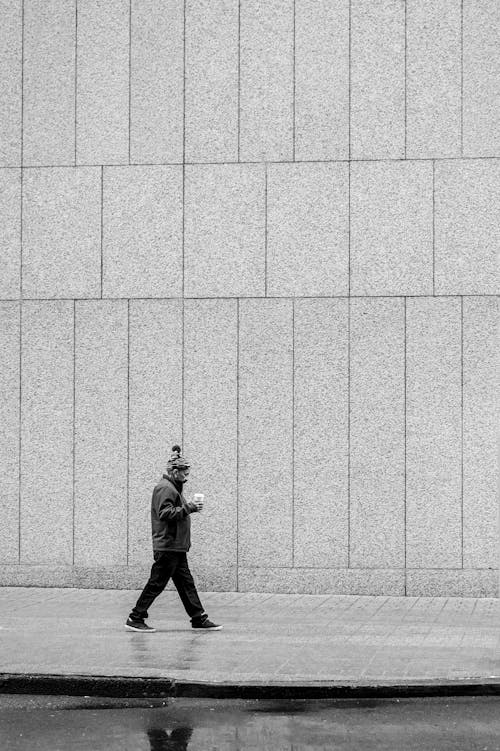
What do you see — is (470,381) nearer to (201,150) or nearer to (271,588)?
(271,588)

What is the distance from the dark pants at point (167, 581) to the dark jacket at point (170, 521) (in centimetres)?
9

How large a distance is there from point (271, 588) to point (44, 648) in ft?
15.2

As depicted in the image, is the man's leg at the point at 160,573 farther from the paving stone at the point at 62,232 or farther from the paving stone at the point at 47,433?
the paving stone at the point at 62,232

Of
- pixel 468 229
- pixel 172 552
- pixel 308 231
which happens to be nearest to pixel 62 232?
pixel 308 231

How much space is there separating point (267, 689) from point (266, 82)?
855 cm

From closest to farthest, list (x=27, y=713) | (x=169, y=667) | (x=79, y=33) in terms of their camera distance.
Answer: (x=27, y=713) → (x=169, y=667) → (x=79, y=33)

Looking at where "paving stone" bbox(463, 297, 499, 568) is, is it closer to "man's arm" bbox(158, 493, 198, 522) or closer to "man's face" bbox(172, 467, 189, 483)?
"man's face" bbox(172, 467, 189, 483)

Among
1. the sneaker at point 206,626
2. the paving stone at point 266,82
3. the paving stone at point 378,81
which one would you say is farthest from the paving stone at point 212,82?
the sneaker at point 206,626

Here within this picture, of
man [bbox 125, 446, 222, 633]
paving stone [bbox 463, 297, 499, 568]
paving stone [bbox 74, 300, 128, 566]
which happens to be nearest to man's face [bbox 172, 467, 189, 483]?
man [bbox 125, 446, 222, 633]

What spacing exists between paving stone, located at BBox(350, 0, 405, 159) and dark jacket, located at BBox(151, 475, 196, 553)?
5269 mm

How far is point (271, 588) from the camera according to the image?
14977mm

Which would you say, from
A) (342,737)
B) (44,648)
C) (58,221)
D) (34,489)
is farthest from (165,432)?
(342,737)

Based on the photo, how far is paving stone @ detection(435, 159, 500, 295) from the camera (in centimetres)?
1487

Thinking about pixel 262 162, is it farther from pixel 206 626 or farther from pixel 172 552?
pixel 206 626
